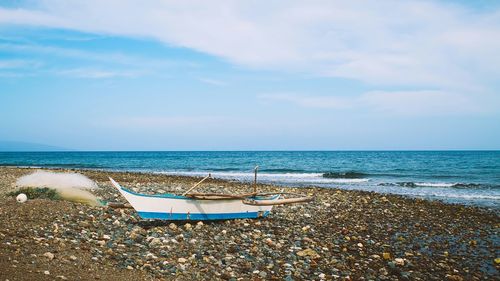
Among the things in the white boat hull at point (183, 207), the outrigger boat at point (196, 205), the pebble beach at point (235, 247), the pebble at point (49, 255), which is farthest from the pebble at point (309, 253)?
the pebble at point (49, 255)

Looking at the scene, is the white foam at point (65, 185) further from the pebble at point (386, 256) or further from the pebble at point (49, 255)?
the pebble at point (386, 256)

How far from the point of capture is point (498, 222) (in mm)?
16859

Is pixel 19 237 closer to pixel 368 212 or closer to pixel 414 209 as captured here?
pixel 368 212

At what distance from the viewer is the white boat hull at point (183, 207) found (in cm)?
1213

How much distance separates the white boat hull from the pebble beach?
0.32m

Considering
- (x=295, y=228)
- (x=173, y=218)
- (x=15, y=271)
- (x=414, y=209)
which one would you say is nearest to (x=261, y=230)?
(x=295, y=228)

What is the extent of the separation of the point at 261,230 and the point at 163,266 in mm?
4701

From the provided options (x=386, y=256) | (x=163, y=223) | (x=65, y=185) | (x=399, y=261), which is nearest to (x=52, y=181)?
(x=65, y=185)

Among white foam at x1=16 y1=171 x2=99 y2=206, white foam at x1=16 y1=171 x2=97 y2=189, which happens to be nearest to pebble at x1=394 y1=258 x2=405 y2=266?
white foam at x1=16 y1=171 x2=99 y2=206

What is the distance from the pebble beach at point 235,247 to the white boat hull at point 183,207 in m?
0.32

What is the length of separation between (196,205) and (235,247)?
2594 mm

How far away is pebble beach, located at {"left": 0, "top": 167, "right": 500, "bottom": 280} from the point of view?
8727mm

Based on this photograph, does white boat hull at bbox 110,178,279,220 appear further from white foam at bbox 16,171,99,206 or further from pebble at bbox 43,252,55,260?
white foam at bbox 16,171,99,206

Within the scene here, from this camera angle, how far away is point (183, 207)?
41.9ft
